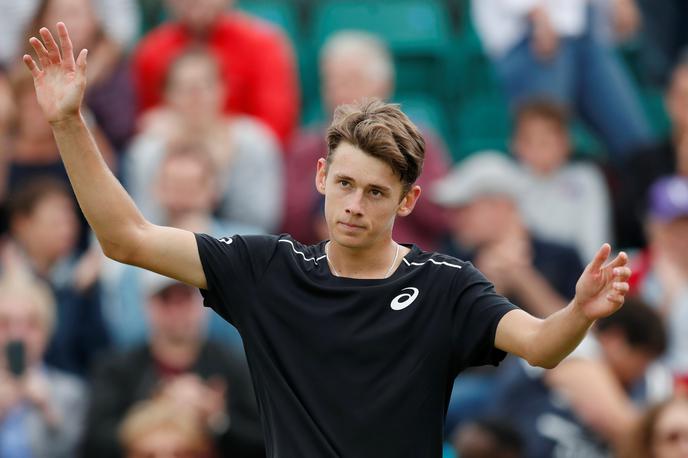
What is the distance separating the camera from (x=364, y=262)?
4750 mm

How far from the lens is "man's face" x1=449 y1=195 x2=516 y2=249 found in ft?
29.9

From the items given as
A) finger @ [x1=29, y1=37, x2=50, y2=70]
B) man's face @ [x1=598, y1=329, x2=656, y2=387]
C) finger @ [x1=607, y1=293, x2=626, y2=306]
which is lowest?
man's face @ [x1=598, y1=329, x2=656, y2=387]

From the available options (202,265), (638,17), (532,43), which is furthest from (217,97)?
(202,265)

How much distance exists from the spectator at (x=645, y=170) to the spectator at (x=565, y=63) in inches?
21.1

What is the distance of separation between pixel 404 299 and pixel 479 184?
15.3 feet

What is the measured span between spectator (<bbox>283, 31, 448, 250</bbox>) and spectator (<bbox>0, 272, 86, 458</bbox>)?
1.74 meters

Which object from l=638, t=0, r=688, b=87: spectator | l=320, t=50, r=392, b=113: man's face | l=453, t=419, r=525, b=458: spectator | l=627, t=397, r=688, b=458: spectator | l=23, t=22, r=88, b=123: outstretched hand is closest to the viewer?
l=23, t=22, r=88, b=123: outstretched hand

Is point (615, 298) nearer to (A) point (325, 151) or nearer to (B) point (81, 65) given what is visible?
(B) point (81, 65)

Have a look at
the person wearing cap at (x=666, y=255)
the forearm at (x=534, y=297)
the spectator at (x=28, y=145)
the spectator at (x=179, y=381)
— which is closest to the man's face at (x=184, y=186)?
the spectator at (x=179, y=381)

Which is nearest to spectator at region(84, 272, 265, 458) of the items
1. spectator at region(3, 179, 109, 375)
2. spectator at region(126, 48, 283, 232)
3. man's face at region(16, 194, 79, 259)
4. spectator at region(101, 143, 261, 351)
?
spectator at region(101, 143, 261, 351)

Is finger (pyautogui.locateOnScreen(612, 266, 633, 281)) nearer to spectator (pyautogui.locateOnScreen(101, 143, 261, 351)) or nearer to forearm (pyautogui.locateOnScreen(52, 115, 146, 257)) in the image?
forearm (pyautogui.locateOnScreen(52, 115, 146, 257))

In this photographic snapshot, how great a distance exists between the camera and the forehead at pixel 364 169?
4.59 metres

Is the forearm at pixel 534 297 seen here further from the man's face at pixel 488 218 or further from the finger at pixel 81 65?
the finger at pixel 81 65

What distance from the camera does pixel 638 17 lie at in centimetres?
1137
